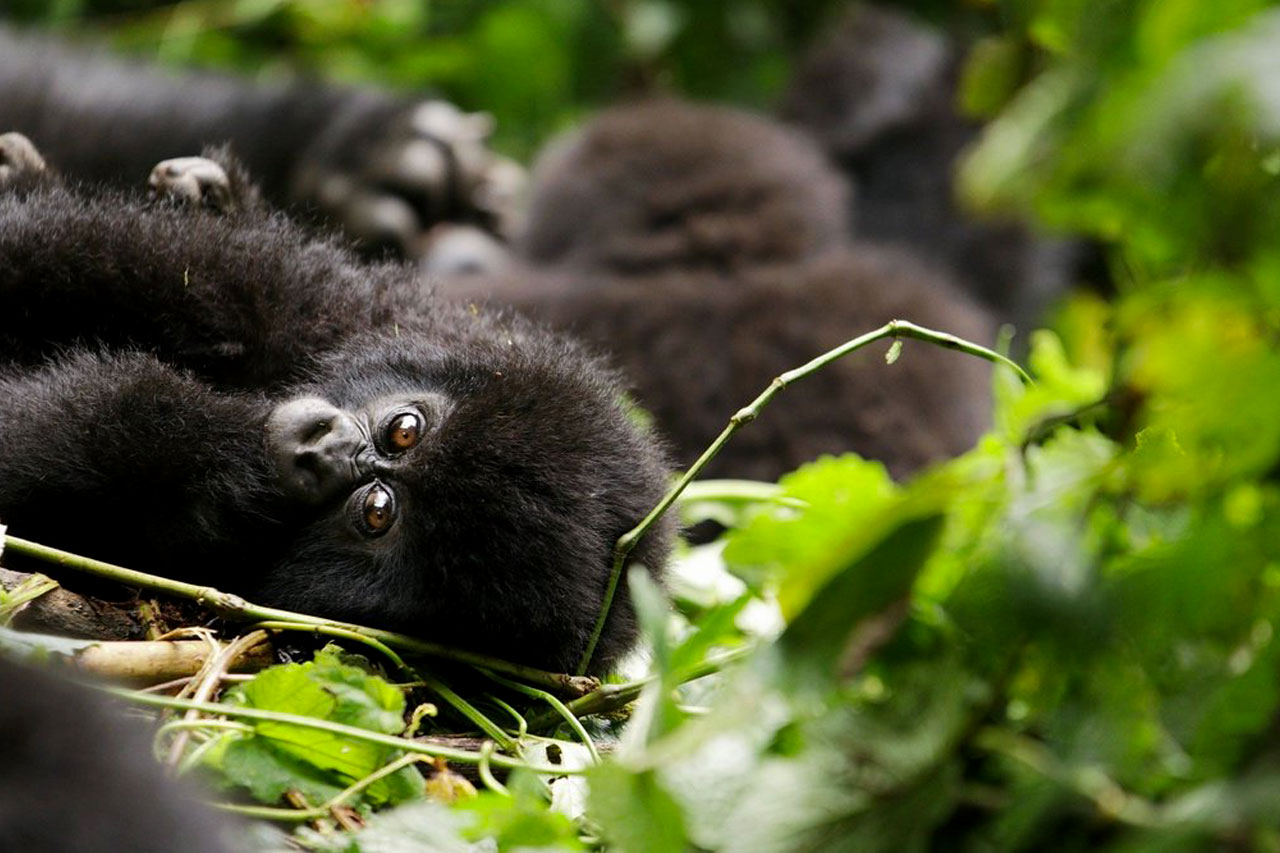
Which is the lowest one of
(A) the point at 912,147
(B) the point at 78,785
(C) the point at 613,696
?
(B) the point at 78,785

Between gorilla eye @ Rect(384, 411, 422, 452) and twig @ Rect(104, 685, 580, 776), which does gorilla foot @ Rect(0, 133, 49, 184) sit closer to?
gorilla eye @ Rect(384, 411, 422, 452)

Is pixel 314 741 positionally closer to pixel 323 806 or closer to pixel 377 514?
pixel 323 806

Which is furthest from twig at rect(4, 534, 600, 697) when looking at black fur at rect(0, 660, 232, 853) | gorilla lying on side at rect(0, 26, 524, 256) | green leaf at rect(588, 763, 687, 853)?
gorilla lying on side at rect(0, 26, 524, 256)

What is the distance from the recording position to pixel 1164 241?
1084 mm

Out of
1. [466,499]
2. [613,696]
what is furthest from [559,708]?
[466,499]

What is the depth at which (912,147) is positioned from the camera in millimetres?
4121

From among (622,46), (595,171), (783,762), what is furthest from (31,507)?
(622,46)

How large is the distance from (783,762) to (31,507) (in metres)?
0.93

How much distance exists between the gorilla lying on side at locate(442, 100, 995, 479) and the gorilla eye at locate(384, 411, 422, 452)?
125 cm

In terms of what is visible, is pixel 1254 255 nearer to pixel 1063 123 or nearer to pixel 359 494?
pixel 1063 123

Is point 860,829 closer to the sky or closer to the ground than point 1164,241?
closer to the ground

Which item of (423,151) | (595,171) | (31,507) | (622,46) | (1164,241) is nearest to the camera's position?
(1164,241)

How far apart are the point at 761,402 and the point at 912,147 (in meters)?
2.90

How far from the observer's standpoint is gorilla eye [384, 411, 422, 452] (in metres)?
1.64
